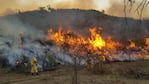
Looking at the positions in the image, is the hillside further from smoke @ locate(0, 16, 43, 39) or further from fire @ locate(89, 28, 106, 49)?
fire @ locate(89, 28, 106, 49)

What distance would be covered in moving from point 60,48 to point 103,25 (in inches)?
445

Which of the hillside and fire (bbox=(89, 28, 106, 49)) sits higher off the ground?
the hillside

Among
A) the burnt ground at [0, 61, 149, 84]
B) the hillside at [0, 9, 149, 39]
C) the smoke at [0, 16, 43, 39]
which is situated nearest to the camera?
the burnt ground at [0, 61, 149, 84]

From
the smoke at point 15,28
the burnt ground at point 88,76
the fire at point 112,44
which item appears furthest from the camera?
the smoke at point 15,28

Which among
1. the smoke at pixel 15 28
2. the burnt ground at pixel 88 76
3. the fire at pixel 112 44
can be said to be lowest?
the burnt ground at pixel 88 76

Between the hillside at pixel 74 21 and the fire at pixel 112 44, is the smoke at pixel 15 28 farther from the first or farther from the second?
the fire at pixel 112 44

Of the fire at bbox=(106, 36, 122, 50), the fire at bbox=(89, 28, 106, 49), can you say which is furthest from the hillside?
the fire at bbox=(106, 36, 122, 50)

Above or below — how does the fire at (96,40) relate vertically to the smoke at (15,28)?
below

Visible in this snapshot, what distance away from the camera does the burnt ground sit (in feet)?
74.8

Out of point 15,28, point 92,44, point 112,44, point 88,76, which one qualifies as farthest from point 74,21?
point 88,76

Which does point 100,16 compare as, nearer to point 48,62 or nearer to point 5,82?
point 48,62

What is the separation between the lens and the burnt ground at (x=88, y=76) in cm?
2281

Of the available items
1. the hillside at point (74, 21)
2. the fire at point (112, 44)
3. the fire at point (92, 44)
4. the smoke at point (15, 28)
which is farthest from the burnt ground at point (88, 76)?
the hillside at point (74, 21)

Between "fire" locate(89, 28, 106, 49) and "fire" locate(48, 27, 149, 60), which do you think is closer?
"fire" locate(48, 27, 149, 60)
